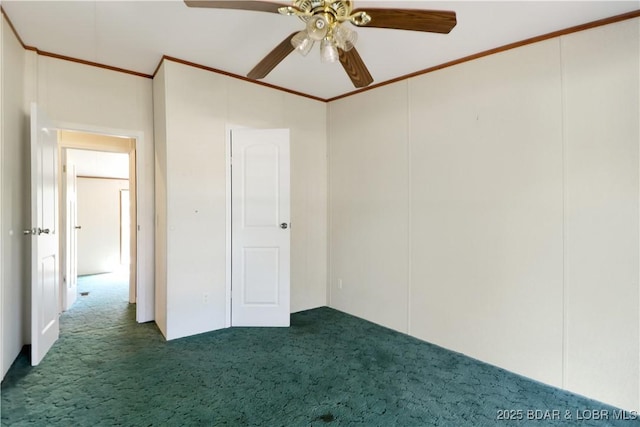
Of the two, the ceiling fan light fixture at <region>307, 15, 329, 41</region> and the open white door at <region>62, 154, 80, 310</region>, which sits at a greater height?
the ceiling fan light fixture at <region>307, 15, 329, 41</region>

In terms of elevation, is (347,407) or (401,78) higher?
(401,78)

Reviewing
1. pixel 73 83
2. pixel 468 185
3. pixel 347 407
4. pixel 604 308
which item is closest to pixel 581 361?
pixel 604 308

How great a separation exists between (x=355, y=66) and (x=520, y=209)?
1717 mm

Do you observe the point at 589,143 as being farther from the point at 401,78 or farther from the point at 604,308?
the point at 401,78

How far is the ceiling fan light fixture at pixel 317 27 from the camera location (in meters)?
1.62

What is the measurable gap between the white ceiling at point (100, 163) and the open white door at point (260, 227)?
9.92 ft

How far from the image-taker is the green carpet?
193cm

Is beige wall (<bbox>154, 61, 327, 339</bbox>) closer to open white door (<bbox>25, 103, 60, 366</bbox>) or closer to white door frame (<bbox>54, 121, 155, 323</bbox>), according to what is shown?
Answer: white door frame (<bbox>54, 121, 155, 323</bbox>)

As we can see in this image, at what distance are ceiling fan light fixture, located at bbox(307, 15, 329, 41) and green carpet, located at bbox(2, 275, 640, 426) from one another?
223 centimetres

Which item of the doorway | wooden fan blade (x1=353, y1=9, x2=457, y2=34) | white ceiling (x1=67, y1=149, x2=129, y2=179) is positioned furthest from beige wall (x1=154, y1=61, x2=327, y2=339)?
white ceiling (x1=67, y1=149, x2=129, y2=179)

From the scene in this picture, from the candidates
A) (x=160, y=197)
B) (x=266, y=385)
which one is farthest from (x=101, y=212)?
Answer: (x=266, y=385)

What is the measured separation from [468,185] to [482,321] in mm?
1193

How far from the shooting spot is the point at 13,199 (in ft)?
8.12

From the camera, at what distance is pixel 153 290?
3.49 meters
